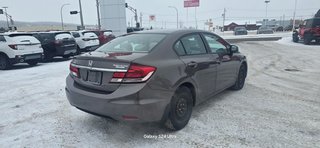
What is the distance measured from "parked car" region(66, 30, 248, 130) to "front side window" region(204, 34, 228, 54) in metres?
0.06

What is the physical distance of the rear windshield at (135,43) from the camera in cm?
348

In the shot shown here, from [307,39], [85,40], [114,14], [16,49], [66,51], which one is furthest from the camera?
[114,14]

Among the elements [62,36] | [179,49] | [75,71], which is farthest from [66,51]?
[179,49]

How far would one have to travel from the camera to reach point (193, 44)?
12.9ft

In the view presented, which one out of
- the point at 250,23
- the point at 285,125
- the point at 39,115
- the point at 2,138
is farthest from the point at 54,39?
the point at 250,23

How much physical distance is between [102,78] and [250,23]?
280ft

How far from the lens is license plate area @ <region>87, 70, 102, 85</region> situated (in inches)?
120

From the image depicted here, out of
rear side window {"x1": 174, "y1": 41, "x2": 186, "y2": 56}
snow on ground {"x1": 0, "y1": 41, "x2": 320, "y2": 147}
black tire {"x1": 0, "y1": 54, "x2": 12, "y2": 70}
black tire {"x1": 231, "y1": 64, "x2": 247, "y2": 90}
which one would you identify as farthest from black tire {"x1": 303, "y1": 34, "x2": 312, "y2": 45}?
black tire {"x1": 0, "y1": 54, "x2": 12, "y2": 70}

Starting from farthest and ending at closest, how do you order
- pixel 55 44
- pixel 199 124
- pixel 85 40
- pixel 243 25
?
pixel 243 25
pixel 85 40
pixel 55 44
pixel 199 124

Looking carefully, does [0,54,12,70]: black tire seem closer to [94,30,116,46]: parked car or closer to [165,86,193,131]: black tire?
[94,30,116,46]: parked car

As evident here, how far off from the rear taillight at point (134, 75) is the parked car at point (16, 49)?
27.3 ft

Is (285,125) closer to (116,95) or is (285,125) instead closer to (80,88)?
(116,95)

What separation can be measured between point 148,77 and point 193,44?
1.39 meters

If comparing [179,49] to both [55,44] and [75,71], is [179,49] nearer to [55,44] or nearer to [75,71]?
[75,71]
